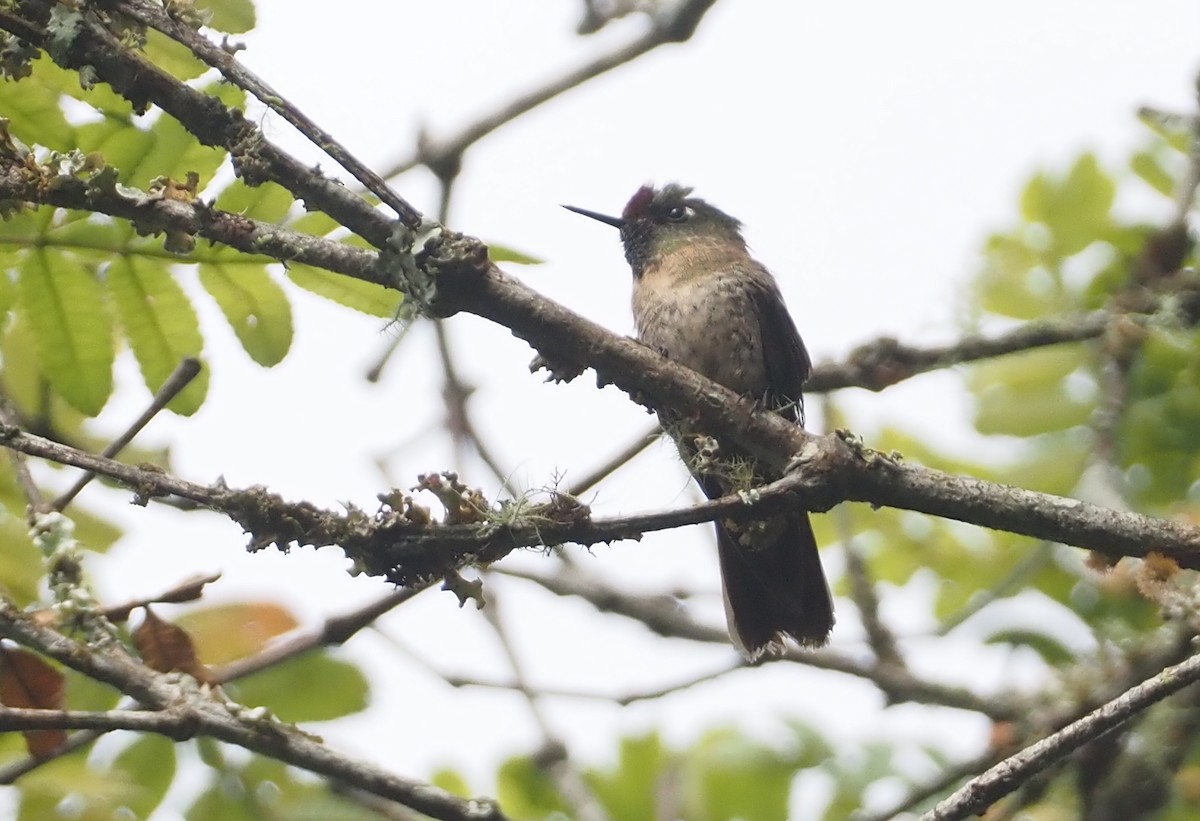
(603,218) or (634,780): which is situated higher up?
(603,218)

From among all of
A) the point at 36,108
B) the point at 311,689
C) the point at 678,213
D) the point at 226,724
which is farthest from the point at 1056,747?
the point at 678,213

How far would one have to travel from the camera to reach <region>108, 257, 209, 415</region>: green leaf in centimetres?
308

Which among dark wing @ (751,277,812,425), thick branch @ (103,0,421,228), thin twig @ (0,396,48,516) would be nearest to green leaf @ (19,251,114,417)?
thin twig @ (0,396,48,516)

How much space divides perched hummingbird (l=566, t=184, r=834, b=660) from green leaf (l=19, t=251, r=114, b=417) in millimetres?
1763

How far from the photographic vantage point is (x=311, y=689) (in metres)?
3.66

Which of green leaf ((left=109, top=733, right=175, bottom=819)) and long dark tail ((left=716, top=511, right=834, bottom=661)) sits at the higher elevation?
Answer: long dark tail ((left=716, top=511, right=834, bottom=661))

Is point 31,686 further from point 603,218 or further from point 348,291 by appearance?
point 603,218

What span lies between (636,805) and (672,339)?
6.12 ft

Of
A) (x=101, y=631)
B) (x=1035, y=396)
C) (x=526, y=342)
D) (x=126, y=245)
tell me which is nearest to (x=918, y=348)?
(x=1035, y=396)

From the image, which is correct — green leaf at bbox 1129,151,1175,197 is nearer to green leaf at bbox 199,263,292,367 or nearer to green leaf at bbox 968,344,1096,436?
green leaf at bbox 968,344,1096,436

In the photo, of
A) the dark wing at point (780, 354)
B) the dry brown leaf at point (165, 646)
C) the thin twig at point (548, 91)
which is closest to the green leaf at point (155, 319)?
the dry brown leaf at point (165, 646)

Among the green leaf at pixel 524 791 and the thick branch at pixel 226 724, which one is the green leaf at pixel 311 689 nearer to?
the thick branch at pixel 226 724

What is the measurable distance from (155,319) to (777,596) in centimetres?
234

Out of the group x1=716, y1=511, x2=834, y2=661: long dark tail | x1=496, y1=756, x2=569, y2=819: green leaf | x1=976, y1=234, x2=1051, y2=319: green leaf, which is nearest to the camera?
x1=716, y1=511, x2=834, y2=661: long dark tail
